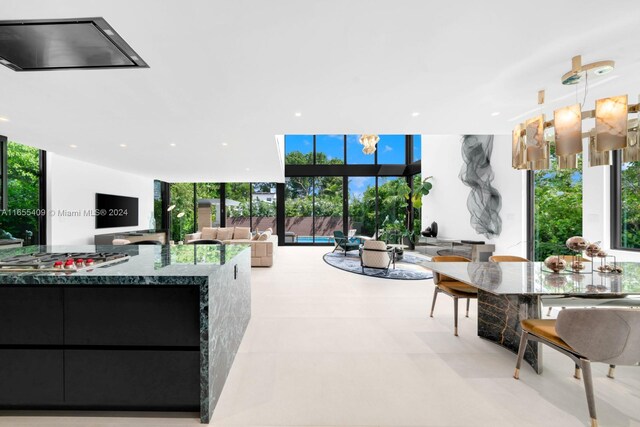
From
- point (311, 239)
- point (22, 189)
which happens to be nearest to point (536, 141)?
point (311, 239)

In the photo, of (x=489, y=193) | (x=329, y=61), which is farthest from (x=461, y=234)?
(x=329, y=61)

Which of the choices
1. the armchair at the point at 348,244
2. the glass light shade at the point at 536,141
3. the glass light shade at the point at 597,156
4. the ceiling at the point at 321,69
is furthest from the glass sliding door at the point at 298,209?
the glass light shade at the point at 597,156

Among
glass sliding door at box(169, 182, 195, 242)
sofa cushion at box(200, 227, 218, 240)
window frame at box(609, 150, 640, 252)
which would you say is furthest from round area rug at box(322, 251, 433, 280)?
glass sliding door at box(169, 182, 195, 242)

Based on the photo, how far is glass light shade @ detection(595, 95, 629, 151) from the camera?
2.10 m

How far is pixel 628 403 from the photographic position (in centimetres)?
192

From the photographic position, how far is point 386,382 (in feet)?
6.95

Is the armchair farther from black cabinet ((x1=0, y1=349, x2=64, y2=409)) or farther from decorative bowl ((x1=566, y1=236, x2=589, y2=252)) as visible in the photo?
black cabinet ((x1=0, y1=349, x2=64, y2=409))

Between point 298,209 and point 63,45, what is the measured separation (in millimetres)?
9165

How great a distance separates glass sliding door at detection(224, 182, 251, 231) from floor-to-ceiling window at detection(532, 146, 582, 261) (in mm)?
9357

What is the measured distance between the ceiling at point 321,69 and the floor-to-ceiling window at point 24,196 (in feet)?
6.26

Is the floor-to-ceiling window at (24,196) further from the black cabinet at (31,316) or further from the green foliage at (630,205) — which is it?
the green foliage at (630,205)

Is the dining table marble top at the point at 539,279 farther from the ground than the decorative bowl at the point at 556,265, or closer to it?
closer to it

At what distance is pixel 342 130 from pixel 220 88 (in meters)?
2.11

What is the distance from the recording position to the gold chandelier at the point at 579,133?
83.7 inches
